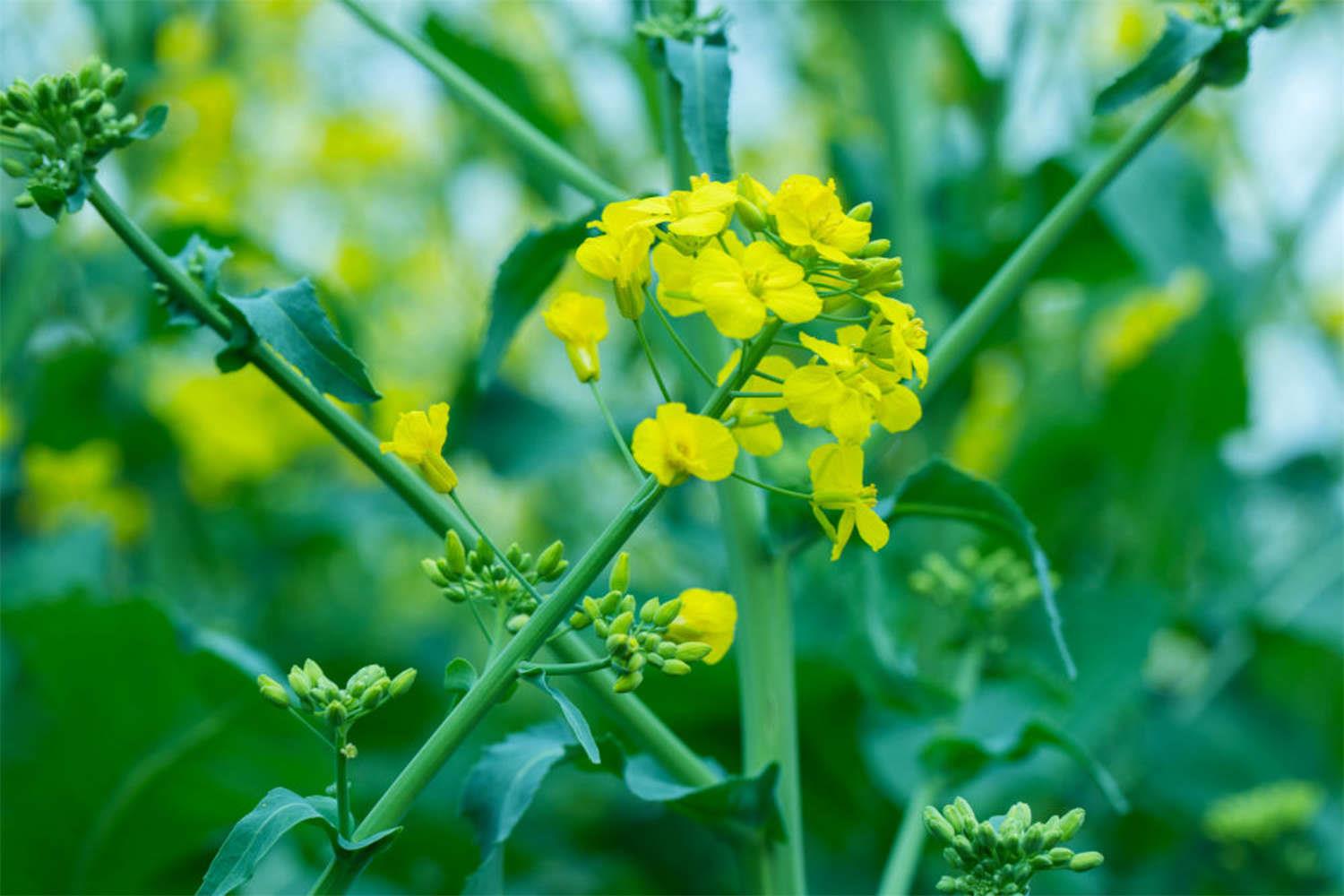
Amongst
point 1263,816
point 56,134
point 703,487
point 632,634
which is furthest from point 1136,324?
point 56,134

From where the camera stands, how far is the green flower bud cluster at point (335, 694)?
564 mm

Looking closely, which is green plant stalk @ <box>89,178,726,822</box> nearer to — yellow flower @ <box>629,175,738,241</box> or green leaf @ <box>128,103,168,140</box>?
green leaf @ <box>128,103,168,140</box>

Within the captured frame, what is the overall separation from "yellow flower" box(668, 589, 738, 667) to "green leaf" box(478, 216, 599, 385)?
309 millimetres

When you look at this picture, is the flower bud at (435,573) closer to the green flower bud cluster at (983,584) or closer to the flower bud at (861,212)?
the flower bud at (861,212)

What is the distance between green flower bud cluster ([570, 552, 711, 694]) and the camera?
0.58m

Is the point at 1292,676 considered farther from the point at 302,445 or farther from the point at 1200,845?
the point at 302,445

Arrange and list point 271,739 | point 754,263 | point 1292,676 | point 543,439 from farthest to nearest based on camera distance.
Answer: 1. point 1292,676
2. point 543,439
3. point 271,739
4. point 754,263

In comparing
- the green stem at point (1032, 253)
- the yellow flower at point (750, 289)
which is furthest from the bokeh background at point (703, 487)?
the yellow flower at point (750, 289)

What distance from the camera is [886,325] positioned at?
23.2 inches

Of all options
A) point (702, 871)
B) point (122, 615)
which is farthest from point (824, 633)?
point (122, 615)

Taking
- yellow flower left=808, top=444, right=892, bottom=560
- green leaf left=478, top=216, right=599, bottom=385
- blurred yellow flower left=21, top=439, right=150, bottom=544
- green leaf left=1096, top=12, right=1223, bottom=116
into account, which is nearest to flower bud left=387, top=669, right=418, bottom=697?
yellow flower left=808, top=444, right=892, bottom=560

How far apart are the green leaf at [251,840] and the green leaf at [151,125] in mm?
362

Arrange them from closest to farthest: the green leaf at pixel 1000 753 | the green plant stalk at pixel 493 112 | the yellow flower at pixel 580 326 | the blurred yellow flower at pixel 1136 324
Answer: the yellow flower at pixel 580 326 → the green leaf at pixel 1000 753 → the green plant stalk at pixel 493 112 → the blurred yellow flower at pixel 1136 324

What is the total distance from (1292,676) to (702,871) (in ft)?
2.94
